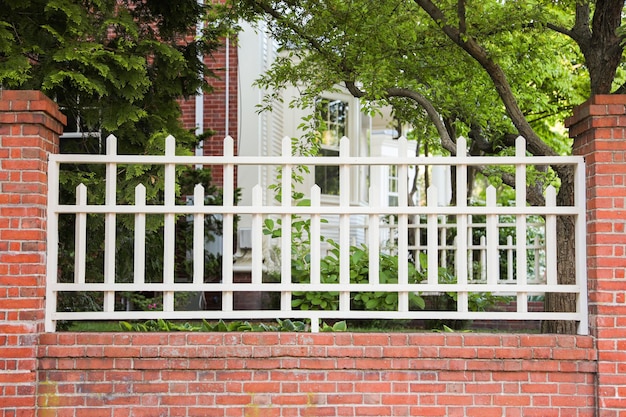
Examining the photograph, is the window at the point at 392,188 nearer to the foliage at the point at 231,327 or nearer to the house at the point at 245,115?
the house at the point at 245,115

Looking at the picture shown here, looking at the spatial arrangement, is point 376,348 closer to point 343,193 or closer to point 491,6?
point 343,193

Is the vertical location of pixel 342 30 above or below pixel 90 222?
above

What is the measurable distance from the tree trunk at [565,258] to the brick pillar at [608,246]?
5.98 ft

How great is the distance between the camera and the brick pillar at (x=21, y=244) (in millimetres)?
4672

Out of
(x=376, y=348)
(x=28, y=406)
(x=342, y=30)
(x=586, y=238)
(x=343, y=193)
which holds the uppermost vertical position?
(x=342, y=30)

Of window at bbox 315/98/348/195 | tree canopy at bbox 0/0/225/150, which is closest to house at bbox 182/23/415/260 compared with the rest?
window at bbox 315/98/348/195

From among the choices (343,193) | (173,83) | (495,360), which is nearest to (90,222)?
(173,83)

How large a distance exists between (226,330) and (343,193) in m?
1.29

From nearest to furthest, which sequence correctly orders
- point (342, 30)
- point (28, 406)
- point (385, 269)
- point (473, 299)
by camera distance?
point (28, 406) → point (342, 30) → point (385, 269) → point (473, 299)

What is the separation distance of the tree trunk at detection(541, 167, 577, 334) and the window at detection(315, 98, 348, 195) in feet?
25.0

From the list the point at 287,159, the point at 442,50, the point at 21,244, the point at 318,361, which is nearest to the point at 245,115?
the point at 442,50

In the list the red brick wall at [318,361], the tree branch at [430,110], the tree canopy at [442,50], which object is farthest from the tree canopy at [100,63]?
the tree branch at [430,110]

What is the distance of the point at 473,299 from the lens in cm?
1010

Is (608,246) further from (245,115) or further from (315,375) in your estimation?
(245,115)
